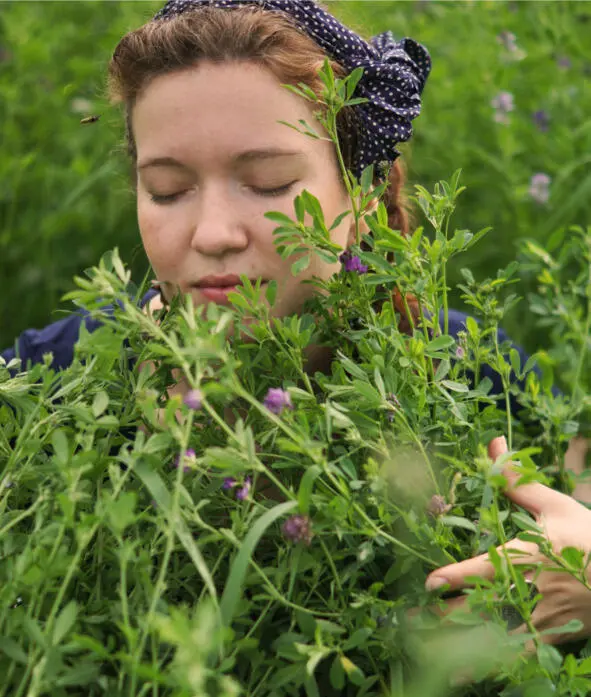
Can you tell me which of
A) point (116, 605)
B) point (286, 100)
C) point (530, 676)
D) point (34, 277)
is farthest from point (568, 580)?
point (34, 277)

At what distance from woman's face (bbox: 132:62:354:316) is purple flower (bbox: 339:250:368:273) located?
218 millimetres

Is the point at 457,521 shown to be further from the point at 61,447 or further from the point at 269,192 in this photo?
the point at 269,192

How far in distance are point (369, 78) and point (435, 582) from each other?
1.01 m

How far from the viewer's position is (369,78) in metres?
1.80

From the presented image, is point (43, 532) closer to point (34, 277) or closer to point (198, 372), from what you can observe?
point (198, 372)

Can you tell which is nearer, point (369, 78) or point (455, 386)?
point (455, 386)

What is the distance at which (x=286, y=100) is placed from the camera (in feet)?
5.33

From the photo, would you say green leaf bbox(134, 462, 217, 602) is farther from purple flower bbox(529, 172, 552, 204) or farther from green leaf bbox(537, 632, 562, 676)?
purple flower bbox(529, 172, 552, 204)

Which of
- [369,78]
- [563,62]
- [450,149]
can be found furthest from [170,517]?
[563,62]

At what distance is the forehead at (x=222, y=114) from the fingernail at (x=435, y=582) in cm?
77

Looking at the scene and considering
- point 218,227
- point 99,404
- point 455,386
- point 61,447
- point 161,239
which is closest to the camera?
point 61,447

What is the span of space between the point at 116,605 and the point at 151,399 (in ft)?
0.75

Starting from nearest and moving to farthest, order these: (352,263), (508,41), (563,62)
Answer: (352,263)
(508,41)
(563,62)

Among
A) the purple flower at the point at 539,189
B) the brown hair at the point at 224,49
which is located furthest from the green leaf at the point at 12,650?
the purple flower at the point at 539,189
